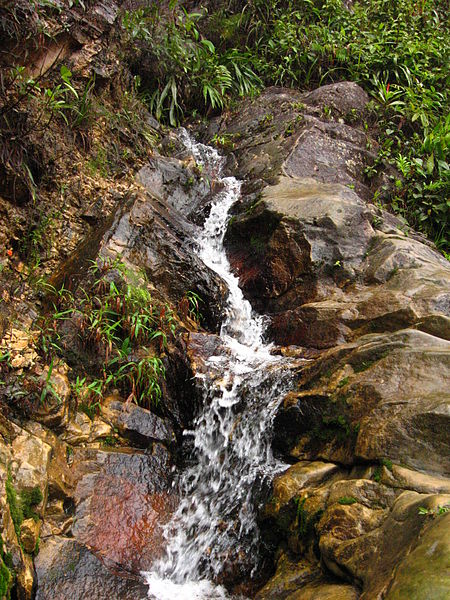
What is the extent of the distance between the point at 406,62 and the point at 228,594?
415 inches

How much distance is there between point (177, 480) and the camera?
452 centimetres

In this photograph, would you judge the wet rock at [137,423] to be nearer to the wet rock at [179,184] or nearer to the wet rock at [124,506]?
the wet rock at [124,506]

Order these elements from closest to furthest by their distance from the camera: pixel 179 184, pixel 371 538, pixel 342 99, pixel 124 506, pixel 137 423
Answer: pixel 371 538, pixel 124 506, pixel 137 423, pixel 179 184, pixel 342 99

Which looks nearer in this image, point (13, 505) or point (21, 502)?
point (13, 505)

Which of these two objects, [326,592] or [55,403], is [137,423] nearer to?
[55,403]

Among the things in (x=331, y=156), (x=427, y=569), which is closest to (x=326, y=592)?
(x=427, y=569)

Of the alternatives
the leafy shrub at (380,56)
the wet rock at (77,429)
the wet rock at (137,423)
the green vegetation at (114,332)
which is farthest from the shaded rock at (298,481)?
the leafy shrub at (380,56)

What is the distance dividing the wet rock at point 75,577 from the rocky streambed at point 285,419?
0.01 meters

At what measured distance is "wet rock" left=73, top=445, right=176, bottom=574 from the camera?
3.78 meters

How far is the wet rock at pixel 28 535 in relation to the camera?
3244 mm

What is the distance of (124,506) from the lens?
407cm

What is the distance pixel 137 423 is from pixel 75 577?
1548mm

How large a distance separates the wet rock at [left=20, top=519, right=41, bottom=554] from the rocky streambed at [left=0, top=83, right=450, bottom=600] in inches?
0.5

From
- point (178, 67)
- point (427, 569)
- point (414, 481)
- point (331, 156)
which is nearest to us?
point (427, 569)
